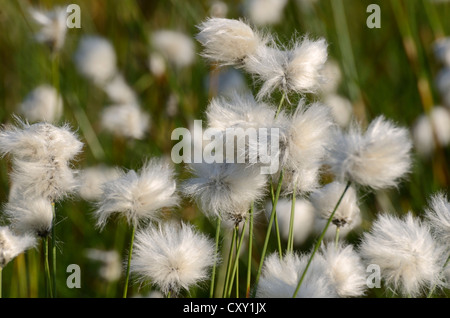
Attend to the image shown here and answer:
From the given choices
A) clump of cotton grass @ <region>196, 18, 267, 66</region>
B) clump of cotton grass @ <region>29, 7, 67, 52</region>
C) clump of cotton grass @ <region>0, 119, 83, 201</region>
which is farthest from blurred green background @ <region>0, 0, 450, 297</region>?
clump of cotton grass @ <region>196, 18, 267, 66</region>

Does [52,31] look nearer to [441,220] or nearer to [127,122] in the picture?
[127,122]

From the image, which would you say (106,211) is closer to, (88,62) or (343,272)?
(343,272)

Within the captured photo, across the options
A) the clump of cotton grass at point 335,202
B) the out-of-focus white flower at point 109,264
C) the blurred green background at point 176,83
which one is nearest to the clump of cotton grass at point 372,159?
the clump of cotton grass at point 335,202

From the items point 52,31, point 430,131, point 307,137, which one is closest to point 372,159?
point 307,137

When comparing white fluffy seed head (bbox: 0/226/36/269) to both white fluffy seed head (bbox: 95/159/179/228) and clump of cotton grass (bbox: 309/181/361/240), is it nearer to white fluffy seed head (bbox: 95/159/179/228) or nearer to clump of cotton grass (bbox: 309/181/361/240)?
white fluffy seed head (bbox: 95/159/179/228)

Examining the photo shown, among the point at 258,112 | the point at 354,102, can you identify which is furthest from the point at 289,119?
the point at 354,102
